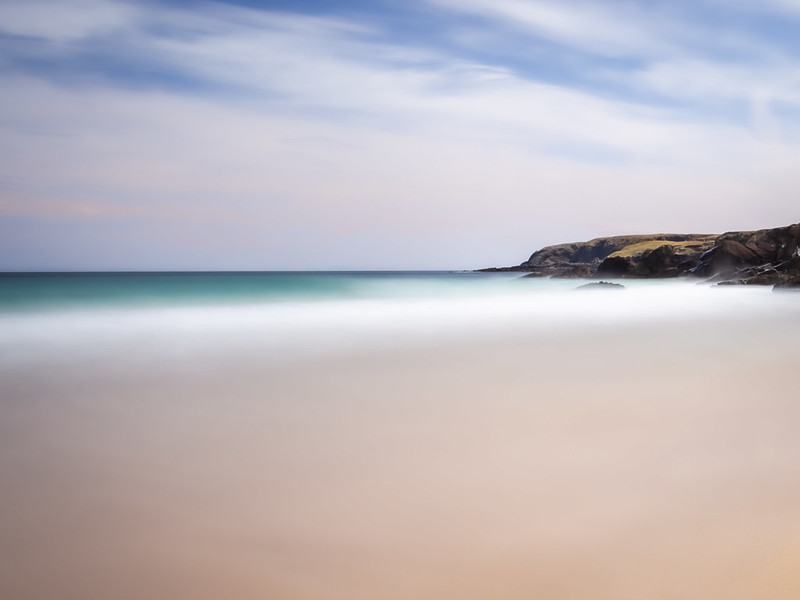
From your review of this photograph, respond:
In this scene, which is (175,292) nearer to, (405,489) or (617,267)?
(405,489)

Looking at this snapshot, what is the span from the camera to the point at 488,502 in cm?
299

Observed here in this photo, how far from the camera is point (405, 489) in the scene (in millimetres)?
3174

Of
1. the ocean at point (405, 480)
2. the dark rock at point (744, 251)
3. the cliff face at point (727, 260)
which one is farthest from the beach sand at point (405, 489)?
the dark rock at point (744, 251)

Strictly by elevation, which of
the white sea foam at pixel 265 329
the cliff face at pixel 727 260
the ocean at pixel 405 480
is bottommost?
the ocean at pixel 405 480

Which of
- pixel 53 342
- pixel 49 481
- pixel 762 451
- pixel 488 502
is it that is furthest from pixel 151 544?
pixel 53 342

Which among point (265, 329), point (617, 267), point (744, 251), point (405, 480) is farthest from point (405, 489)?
point (617, 267)

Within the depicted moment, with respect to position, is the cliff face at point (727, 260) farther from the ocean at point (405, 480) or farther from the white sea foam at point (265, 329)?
the ocean at point (405, 480)

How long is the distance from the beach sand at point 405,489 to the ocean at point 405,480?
0.05 feet

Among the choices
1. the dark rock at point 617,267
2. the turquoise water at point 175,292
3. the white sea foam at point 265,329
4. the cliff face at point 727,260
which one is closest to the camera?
the white sea foam at point 265,329

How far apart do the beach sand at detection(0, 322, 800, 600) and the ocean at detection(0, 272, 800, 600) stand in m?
0.01

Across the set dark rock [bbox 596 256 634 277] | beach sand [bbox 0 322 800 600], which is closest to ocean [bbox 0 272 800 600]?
beach sand [bbox 0 322 800 600]

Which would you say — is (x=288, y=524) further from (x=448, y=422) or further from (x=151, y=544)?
(x=448, y=422)

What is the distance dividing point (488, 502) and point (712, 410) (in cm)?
281

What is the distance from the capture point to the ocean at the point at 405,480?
7.78 feet
